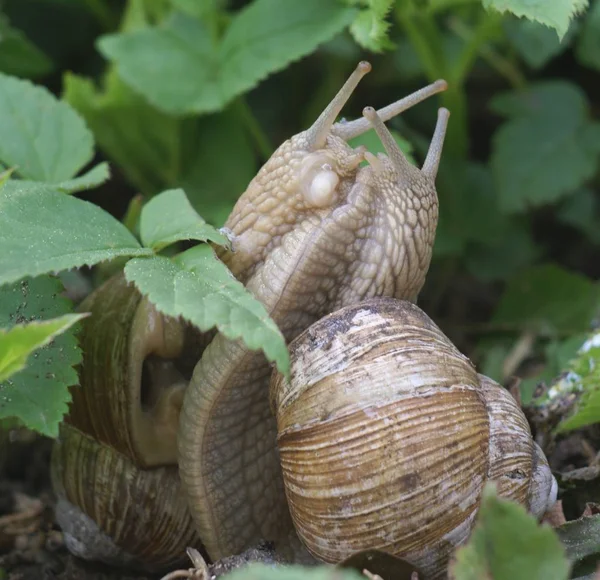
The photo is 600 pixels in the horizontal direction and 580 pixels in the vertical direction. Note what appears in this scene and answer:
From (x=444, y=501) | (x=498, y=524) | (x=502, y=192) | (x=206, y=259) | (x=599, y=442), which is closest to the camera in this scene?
(x=498, y=524)

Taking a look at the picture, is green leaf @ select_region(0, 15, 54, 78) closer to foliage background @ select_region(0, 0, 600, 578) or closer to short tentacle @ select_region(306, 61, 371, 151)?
foliage background @ select_region(0, 0, 600, 578)

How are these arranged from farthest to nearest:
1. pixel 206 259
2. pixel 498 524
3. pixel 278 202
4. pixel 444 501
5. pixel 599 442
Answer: pixel 599 442
pixel 278 202
pixel 206 259
pixel 444 501
pixel 498 524

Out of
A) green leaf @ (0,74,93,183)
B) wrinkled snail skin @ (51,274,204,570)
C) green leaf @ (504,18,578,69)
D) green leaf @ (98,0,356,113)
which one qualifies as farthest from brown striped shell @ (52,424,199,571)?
green leaf @ (504,18,578,69)

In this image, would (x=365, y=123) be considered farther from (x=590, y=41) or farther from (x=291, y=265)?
(x=590, y=41)

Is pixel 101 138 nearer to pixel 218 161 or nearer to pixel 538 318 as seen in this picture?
pixel 218 161

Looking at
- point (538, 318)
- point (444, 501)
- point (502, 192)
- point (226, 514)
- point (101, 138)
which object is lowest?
point (226, 514)

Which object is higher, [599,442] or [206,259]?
[206,259]

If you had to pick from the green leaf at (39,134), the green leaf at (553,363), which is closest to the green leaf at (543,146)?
the green leaf at (553,363)

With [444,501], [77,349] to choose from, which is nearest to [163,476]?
[77,349]

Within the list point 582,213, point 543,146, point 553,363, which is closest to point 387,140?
point 553,363
